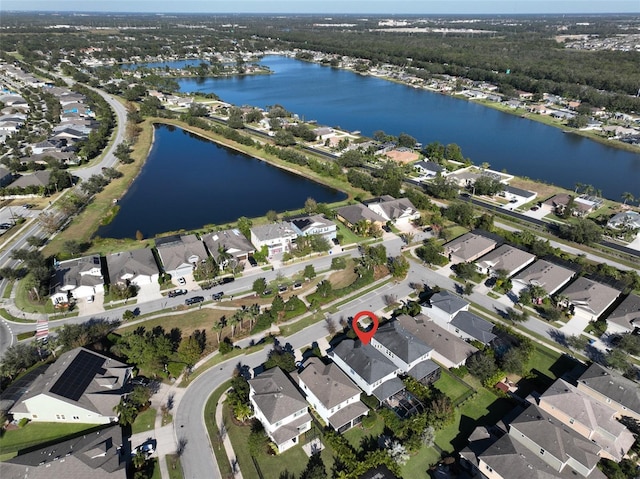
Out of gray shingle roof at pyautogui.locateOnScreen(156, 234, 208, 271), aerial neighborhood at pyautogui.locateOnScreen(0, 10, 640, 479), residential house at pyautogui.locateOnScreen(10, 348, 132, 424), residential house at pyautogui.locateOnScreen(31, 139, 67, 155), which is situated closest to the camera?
aerial neighborhood at pyautogui.locateOnScreen(0, 10, 640, 479)

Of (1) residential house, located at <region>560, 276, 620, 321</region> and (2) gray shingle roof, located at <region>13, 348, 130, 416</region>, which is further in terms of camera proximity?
(1) residential house, located at <region>560, 276, 620, 321</region>

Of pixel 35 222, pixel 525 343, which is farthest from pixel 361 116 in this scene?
pixel 525 343

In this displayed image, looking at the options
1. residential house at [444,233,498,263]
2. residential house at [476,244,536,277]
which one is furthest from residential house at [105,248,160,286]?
residential house at [476,244,536,277]

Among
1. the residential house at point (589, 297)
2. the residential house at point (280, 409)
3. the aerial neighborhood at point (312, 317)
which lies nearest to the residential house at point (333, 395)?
the aerial neighborhood at point (312, 317)

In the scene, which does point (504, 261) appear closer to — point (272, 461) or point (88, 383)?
point (272, 461)

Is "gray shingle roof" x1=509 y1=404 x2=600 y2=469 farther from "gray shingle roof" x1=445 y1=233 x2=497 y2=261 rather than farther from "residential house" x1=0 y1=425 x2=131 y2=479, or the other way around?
"residential house" x1=0 y1=425 x2=131 y2=479

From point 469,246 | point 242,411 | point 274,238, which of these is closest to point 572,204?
point 469,246

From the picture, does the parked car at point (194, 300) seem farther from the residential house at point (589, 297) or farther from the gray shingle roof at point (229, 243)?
the residential house at point (589, 297)
